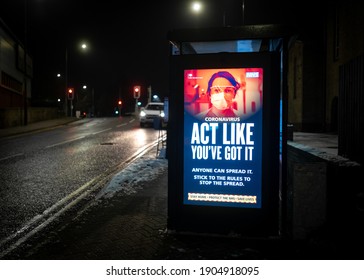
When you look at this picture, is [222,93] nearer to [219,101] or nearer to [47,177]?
[219,101]

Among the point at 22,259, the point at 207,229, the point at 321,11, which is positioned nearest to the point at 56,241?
the point at 22,259

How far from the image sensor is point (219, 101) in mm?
5773

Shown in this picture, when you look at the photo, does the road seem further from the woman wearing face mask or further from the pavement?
the woman wearing face mask

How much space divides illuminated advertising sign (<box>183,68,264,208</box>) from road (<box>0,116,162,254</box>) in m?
2.57

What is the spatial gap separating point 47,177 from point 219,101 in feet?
22.2

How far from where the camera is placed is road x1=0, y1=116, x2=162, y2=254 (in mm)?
7297

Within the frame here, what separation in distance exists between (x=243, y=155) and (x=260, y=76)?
100cm

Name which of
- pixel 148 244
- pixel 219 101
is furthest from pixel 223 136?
pixel 148 244

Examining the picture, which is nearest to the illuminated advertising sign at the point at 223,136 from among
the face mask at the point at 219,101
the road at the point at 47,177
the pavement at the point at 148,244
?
the face mask at the point at 219,101

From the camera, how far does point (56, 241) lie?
591 centimetres

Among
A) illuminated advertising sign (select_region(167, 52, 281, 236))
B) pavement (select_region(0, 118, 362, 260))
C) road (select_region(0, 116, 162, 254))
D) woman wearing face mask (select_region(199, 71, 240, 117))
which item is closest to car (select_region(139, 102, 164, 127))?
road (select_region(0, 116, 162, 254))

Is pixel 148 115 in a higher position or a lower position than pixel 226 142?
higher

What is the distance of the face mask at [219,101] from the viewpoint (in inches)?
227

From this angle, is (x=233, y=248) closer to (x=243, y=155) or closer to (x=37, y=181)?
(x=243, y=155)
